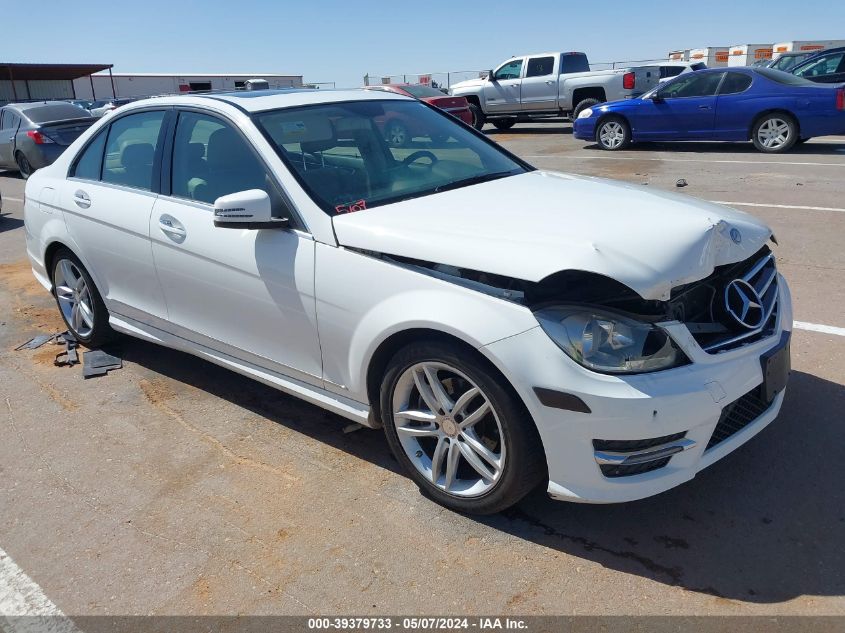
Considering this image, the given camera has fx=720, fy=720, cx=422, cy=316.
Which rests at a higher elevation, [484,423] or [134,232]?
[134,232]

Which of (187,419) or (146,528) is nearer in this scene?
(146,528)

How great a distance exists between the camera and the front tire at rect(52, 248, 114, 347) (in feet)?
15.9

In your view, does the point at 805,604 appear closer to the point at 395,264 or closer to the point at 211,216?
the point at 395,264

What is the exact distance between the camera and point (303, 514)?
10.4 feet

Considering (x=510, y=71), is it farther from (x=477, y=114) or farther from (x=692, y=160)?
(x=692, y=160)

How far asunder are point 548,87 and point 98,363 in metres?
16.7

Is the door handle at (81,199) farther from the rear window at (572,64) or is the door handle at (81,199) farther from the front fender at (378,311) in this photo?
the rear window at (572,64)

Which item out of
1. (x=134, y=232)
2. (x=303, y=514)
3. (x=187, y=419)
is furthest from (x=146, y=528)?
(x=134, y=232)

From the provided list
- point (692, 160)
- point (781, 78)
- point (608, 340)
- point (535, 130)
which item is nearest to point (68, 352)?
Result: point (608, 340)

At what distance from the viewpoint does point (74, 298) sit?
5.12 meters

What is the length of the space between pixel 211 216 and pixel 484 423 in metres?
1.84

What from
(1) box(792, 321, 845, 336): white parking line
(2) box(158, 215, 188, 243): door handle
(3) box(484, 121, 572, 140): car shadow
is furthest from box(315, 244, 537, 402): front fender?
(3) box(484, 121, 572, 140): car shadow

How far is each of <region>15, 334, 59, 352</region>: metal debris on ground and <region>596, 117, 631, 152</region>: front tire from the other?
11.9m

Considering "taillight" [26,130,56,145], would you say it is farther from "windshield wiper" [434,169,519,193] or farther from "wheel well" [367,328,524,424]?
"wheel well" [367,328,524,424]
